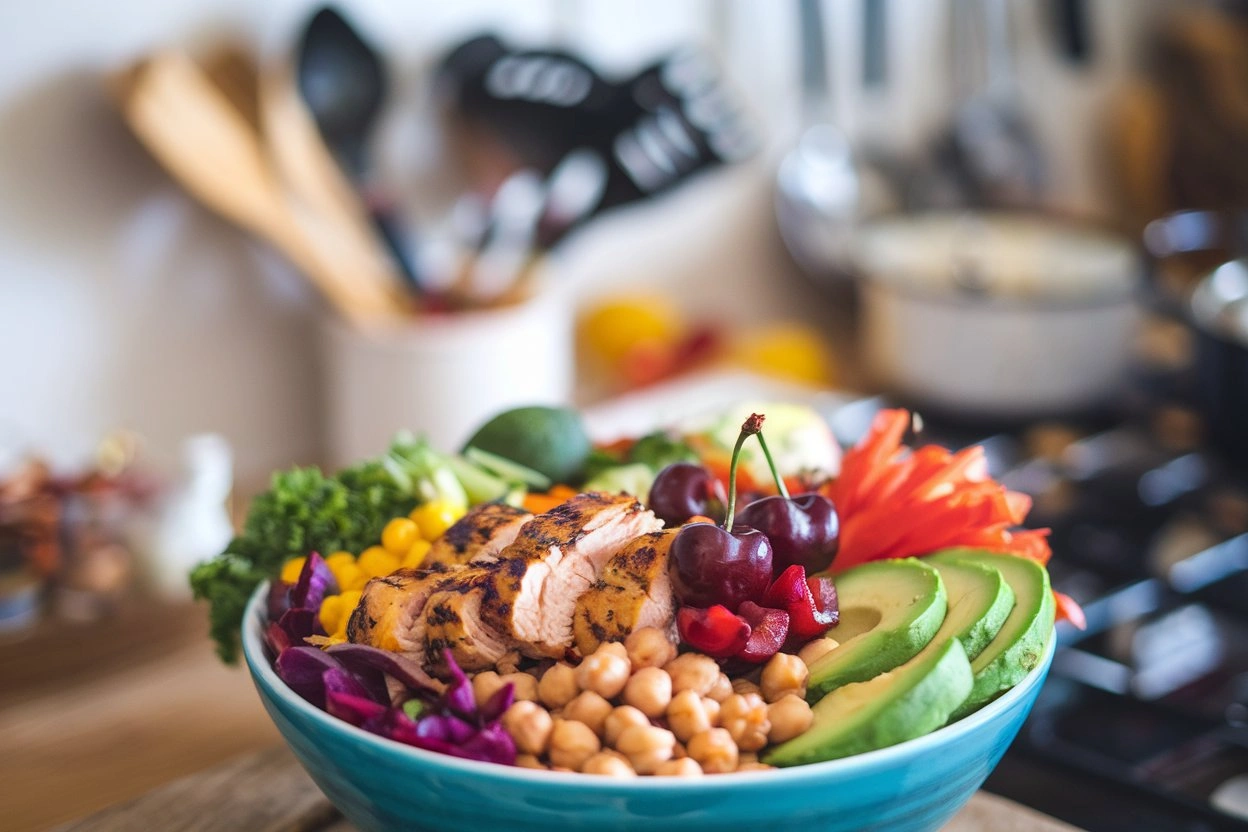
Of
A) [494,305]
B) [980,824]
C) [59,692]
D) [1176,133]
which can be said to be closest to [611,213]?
[494,305]

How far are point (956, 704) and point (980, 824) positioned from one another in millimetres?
217

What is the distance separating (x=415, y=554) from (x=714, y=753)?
0.25 metres

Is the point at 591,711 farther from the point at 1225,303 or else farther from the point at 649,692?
the point at 1225,303

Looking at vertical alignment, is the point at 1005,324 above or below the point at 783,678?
below

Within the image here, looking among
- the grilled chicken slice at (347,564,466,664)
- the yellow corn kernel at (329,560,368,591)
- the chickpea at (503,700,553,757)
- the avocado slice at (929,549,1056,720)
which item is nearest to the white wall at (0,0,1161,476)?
the yellow corn kernel at (329,560,368,591)

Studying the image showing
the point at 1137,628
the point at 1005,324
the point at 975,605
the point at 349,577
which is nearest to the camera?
the point at 975,605

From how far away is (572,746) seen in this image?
0.54 meters

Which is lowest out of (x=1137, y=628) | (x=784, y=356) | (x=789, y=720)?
(x=1137, y=628)

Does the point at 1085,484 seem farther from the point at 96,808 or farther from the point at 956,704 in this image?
the point at 96,808

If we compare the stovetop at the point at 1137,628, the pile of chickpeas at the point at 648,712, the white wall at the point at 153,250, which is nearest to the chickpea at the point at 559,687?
the pile of chickpeas at the point at 648,712

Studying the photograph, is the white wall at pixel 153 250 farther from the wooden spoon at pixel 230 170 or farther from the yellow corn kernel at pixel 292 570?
the yellow corn kernel at pixel 292 570

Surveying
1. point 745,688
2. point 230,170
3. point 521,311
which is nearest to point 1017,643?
point 745,688

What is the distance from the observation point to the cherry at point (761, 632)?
60 cm

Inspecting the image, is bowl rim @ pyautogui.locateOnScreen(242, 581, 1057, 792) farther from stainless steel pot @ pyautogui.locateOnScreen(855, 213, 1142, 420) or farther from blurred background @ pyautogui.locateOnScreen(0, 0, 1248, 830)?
stainless steel pot @ pyautogui.locateOnScreen(855, 213, 1142, 420)
